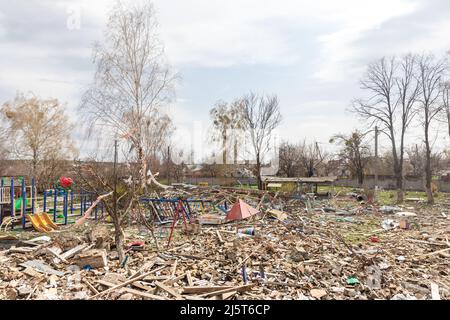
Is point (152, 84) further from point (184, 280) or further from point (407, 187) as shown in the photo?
point (407, 187)

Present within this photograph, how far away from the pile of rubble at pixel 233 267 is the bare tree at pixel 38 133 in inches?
743

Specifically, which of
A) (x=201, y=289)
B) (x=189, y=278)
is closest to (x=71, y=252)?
(x=189, y=278)

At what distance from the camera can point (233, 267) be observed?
6516 mm

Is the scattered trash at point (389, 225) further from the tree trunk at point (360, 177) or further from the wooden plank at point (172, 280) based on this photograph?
the tree trunk at point (360, 177)

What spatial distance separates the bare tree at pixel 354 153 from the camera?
124ft

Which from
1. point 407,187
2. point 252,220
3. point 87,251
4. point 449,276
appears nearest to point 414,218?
point 252,220

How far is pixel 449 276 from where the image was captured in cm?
647

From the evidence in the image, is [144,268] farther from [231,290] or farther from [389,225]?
[389,225]

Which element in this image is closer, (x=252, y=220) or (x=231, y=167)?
(x=252, y=220)

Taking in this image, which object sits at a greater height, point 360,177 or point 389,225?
point 360,177

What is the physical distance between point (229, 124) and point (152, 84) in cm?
2088

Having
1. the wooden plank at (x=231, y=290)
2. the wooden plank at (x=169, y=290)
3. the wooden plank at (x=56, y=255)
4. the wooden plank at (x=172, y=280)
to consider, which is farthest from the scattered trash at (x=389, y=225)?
the wooden plank at (x=56, y=255)

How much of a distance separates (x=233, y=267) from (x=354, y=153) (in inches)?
1454

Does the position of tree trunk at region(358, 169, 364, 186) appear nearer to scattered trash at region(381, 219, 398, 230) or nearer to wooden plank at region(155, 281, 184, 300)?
scattered trash at region(381, 219, 398, 230)
